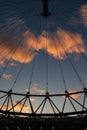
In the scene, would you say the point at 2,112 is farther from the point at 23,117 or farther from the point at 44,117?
the point at 44,117

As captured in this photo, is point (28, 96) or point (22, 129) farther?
point (28, 96)

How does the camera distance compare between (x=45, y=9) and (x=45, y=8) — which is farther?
(x=45, y=9)

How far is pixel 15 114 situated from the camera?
5697 centimetres

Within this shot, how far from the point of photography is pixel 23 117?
55.7 meters

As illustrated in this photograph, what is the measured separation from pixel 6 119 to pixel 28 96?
1018 cm

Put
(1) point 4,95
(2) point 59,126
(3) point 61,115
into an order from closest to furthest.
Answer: (2) point 59,126 → (3) point 61,115 → (1) point 4,95

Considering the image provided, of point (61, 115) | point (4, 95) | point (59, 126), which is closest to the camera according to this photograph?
point (59, 126)

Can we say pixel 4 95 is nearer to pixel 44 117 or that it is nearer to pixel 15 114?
pixel 15 114

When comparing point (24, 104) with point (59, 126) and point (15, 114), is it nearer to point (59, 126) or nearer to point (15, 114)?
point (15, 114)

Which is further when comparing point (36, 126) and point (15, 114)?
point (15, 114)

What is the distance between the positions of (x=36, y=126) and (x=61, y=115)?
6355mm

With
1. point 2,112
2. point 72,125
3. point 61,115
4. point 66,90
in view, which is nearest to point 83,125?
point 72,125

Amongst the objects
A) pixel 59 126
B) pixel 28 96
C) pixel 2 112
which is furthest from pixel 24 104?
pixel 59 126

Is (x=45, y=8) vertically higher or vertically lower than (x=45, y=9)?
higher
